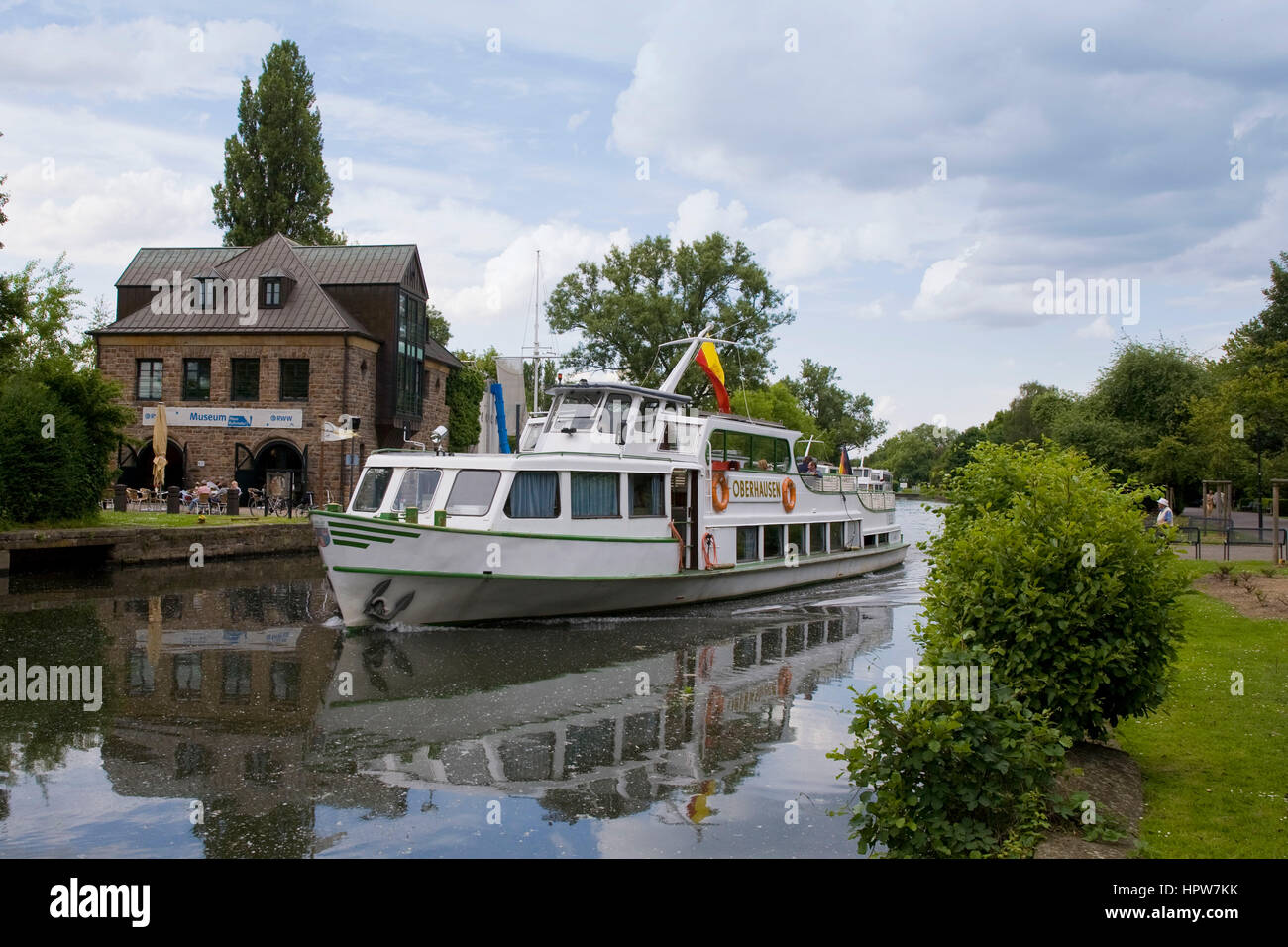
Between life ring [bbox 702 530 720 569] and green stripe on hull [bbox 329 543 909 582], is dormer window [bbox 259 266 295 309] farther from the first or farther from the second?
life ring [bbox 702 530 720 569]

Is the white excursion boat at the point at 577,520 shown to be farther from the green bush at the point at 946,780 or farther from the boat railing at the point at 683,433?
the green bush at the point at 946,780

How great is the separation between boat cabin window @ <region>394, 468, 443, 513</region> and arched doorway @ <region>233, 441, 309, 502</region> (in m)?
24.6

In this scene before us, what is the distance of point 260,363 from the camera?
40969 millimetres

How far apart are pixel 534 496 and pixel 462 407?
1417 inches

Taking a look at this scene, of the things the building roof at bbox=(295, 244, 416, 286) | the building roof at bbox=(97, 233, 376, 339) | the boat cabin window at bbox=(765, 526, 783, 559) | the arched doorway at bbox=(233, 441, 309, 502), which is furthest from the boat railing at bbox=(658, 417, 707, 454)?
the building roof at bbox=(295, 244, 416, 286)

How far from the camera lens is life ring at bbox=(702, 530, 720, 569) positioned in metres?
20.2

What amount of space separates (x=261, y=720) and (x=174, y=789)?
2.36m

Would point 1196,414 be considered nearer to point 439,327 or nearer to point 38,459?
point 38,459

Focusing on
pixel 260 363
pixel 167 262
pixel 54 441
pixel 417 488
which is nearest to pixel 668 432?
pixel 417 488

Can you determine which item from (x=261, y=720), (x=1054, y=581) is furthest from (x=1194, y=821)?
(x=261, y=720)
